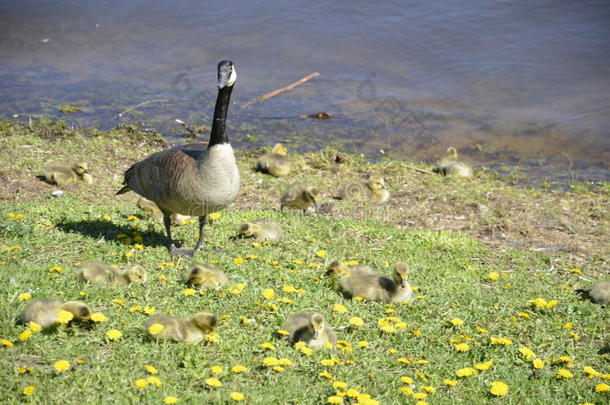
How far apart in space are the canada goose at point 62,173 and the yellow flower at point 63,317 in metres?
5.60

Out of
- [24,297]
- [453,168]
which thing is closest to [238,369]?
[24,297]

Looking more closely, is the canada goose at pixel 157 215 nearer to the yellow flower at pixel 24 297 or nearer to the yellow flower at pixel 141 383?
the yellow flower at pixel 24 297

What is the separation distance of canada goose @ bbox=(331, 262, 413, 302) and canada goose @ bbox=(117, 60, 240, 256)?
1725mm

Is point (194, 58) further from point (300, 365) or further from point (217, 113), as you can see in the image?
point (300, 365)

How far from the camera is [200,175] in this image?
25.7 feet

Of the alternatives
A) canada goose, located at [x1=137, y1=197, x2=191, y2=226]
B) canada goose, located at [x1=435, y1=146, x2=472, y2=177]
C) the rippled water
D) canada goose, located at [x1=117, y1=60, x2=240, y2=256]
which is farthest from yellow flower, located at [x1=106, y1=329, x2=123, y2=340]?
the rippled water

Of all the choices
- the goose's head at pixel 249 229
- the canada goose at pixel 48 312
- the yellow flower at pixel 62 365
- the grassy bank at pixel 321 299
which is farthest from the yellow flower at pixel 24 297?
the goose's head at pixel 249 229

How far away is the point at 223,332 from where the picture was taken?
5.93 metres

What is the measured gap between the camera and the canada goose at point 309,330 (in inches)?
221

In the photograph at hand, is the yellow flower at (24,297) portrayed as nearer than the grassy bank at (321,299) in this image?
No

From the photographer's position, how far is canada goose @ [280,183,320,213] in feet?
34.3

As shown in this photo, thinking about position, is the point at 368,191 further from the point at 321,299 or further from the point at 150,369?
the point at 150,369

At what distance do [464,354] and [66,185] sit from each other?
274 inches

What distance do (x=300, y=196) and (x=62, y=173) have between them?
11.4 feet
